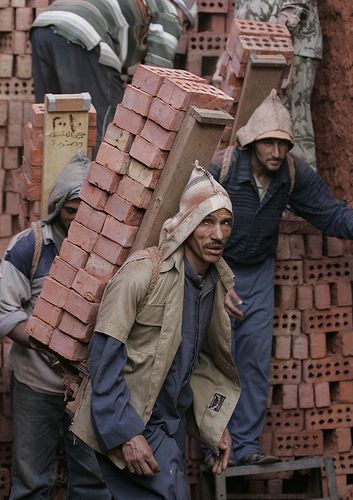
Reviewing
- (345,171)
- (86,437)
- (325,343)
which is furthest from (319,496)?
(86,437)

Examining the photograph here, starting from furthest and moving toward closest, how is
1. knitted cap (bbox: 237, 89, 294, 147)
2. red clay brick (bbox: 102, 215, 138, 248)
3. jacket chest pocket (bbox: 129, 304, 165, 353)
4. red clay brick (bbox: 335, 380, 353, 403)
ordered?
red clay brick (bbox: 335, 380, 353, 403)
knitted cap (bbox: 237, 89, 294, 147)
red clay brick (bbox: 102, 215, 138, 248)
jacket chest pocket (bbox: 129, 304, 165, 353)

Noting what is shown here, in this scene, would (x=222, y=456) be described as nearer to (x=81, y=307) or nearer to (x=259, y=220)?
(x=81, y=307)

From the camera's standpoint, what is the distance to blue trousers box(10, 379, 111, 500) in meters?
8.95

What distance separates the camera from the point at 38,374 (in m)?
8.90

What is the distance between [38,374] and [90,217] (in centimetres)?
127

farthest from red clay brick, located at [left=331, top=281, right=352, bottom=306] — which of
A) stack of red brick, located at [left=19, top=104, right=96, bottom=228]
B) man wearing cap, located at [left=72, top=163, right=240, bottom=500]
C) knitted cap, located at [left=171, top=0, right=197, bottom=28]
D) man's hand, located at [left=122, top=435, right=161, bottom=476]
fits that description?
man's hand, located at [left=122, top=435, right=161, bottom=476]

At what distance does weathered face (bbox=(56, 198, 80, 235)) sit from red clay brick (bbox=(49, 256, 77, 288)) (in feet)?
1.87

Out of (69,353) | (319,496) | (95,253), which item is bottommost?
(319,496)

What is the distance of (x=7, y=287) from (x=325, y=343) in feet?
8.45

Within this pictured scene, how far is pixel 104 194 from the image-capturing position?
7.97 metres

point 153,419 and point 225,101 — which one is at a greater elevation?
point 225,101

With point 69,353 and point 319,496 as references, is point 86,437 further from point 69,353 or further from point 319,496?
point 319,496

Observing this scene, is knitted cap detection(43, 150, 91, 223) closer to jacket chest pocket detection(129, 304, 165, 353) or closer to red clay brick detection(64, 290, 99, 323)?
red clay brick detection(64, 290, 99, 323)

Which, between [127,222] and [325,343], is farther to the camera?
[325,343]
